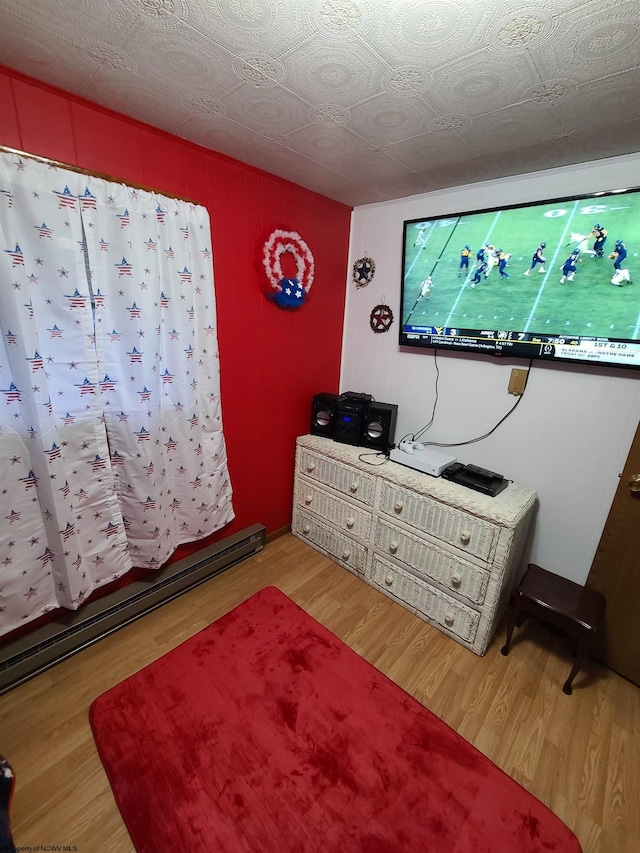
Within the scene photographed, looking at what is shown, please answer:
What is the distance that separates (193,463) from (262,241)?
130 centimetres

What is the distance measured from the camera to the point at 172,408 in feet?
6.00

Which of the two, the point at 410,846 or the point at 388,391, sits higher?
the point at 388,391

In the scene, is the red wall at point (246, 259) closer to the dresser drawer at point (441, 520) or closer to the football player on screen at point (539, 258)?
the dresser drawer at point (441, 520)

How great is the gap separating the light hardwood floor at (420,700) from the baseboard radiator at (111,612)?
0.05 m

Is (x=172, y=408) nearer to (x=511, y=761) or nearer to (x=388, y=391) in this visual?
(x=388, y=391)

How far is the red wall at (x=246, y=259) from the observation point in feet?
4.50

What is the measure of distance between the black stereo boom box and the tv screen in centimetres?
49

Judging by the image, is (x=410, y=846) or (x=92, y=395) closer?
(x=410, y=846)

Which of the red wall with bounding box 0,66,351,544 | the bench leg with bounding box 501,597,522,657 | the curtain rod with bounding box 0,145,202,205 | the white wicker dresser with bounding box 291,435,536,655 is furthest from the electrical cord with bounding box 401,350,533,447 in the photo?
the curtain rod with bounding box 0,145,202,205

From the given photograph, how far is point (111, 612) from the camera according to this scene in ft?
5.97

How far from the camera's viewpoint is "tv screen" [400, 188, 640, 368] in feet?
5.17

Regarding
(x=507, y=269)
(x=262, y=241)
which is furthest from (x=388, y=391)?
(x=262, y=241)

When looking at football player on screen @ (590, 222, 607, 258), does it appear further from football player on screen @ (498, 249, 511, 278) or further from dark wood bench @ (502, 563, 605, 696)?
dark wood bench @ (502, 563, 605, 696)

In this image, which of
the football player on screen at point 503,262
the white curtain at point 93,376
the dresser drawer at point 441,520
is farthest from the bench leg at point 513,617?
the white curtain at point 93,376
